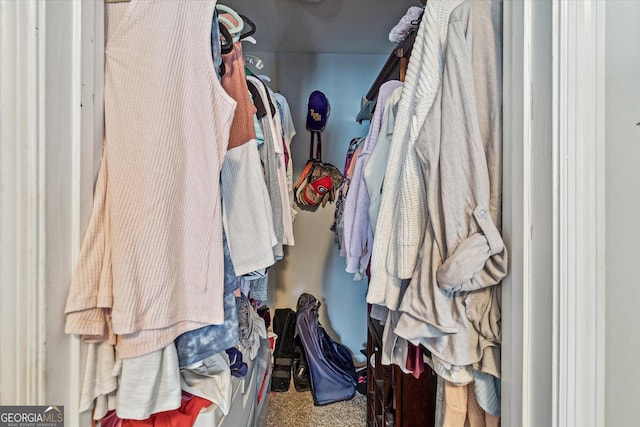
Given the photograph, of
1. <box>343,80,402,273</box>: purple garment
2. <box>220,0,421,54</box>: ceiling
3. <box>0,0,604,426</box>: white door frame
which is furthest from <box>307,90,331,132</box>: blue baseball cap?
<box>0,0,604,426</box>: white door frame

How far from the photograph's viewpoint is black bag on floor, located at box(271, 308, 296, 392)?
1865 mm

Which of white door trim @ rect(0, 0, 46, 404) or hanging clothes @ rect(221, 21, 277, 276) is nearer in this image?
white door trim @ rect(0, 0, 46, 404)

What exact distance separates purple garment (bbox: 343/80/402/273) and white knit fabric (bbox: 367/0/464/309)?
8.7 inches

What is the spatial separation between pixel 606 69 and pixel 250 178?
65 centimetres

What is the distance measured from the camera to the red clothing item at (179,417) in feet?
1.93

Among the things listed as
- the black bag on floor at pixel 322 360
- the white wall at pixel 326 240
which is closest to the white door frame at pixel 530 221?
the black bag on floor at pixel 322 360

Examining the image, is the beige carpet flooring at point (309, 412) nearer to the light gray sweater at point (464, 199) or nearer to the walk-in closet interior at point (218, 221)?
the walk-in closet interior at point (218, 221)

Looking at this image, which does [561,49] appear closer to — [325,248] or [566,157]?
[566,157]

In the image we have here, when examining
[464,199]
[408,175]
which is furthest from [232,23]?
[464,199]

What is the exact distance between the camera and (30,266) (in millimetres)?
411

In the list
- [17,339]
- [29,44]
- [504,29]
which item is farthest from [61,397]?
[504,29]

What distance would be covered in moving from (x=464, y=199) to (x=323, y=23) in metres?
1.63

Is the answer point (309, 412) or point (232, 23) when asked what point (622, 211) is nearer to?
point (232, 23)

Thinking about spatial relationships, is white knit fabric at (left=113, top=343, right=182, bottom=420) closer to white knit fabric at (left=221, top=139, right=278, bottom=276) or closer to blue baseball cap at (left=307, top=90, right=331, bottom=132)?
white knit fabric at (left=221, top=139, right=278, bottom=276)
